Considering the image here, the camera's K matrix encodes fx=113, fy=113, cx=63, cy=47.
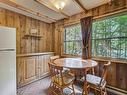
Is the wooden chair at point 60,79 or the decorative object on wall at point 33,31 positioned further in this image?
the decorative object on wall at point 33,31

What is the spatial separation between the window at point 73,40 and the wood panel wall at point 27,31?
94cm

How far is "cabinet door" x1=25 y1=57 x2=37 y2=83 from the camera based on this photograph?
3623 mm

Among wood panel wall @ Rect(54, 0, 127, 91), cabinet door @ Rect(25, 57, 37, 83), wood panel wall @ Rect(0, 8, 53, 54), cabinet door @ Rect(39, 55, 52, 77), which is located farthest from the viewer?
cabinet door @ Rect(39, 55, 52, 77)

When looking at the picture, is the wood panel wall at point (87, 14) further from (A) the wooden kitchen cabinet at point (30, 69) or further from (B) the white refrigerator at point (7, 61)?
(B) the white refrigerator at point (7, 61)

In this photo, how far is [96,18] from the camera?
131 inches

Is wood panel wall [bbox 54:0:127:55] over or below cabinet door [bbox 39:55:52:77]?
over

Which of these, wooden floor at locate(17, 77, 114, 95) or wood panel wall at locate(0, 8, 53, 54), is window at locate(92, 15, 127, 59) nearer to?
wooden floor at locate(17, 77, 114, 95)

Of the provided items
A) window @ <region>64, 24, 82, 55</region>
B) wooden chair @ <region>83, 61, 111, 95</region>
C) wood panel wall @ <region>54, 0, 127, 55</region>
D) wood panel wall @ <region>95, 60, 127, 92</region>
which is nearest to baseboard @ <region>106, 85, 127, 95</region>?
wood panel wall @ <region>95, 60, 127, 92</region>

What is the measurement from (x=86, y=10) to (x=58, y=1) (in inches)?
47.1

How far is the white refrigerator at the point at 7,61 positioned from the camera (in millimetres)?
2232

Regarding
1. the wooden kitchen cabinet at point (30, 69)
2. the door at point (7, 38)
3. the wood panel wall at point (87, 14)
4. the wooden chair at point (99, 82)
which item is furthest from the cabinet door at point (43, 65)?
the wooden chair at point (99, 82)

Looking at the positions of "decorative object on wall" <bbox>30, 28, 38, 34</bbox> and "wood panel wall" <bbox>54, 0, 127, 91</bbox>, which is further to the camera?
"decorative object on wall" <bbox>30, 28, 38, 34</bbox>

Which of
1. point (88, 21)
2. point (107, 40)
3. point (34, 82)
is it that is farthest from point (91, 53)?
point (34, 82)

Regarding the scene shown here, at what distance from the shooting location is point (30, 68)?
3744 millimetres
